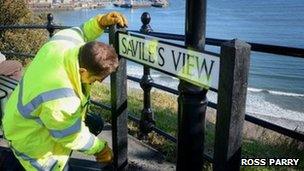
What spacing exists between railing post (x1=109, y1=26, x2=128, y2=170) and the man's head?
99cm

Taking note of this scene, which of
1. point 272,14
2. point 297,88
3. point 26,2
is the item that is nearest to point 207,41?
point 26,2

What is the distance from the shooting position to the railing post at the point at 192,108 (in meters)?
2.59

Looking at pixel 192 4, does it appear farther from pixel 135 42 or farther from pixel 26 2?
pixel 26 2

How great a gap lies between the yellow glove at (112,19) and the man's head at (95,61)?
724mm

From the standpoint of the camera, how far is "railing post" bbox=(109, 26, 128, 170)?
390 centimetres

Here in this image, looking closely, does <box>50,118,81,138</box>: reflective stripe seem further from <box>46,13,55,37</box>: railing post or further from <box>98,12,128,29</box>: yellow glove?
<box>46,13,55,37</box>: railing post

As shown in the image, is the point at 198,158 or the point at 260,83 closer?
the point at 198,158

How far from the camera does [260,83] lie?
3800 centimetres

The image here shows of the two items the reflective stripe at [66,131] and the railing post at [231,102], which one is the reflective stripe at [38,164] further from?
the railing post at [231,102]

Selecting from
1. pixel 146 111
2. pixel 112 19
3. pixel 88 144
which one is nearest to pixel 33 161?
pixel 88 144

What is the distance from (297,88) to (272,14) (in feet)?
192

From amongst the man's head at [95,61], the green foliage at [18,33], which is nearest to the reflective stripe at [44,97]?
the man's head at [95,61]
